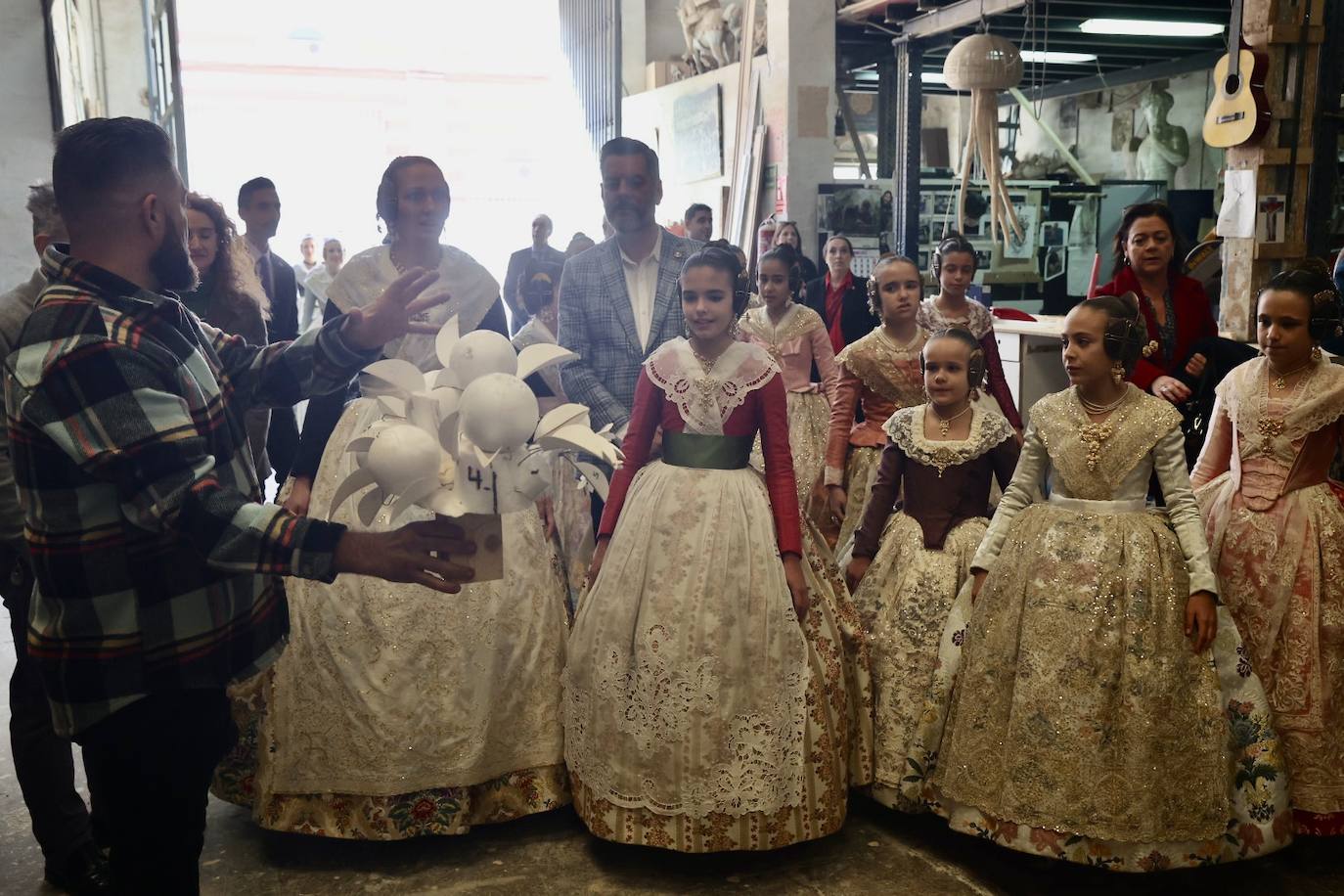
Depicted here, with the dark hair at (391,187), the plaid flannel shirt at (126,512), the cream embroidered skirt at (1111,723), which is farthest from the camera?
the dark hair at (391,187)

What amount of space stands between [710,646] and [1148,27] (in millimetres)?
9920

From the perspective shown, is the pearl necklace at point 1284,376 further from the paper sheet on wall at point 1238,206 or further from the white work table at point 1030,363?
the white work table at point 1030,363

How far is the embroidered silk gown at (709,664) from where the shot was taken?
2932 mm

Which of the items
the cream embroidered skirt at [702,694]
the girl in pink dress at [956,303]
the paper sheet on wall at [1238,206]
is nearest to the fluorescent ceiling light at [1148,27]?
the paper sheet on wall at [1238,206]

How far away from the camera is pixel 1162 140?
14.4m

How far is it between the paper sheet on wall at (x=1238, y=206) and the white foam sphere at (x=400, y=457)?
478cm

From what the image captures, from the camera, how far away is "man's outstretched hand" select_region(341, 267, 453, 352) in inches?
86.6

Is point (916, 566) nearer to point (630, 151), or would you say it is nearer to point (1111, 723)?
point (1111, 723)

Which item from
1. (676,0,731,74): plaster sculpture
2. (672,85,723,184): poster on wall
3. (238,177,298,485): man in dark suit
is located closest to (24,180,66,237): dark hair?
(238,177,298,485): man in dark suit

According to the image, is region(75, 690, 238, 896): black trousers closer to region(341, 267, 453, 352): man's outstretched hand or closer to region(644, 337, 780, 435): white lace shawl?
region(341, 267, 453, 352): man's outstretched hand

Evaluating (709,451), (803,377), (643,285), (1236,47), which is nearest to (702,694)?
(709,451)

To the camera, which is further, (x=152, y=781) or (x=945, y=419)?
(x=945, y=419)

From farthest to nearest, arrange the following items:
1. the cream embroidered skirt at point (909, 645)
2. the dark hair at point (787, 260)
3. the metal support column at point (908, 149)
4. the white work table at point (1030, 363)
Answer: the metal support column at point (908, 149)
the white work table at point (1030, 363)
the dark hair at point (787, 260)
the cream embroidered skirt at point (909, 645)

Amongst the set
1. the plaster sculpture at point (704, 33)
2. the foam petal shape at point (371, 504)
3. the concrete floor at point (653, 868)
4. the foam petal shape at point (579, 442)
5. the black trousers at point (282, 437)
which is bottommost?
the concrete floor at point (653, 868)
